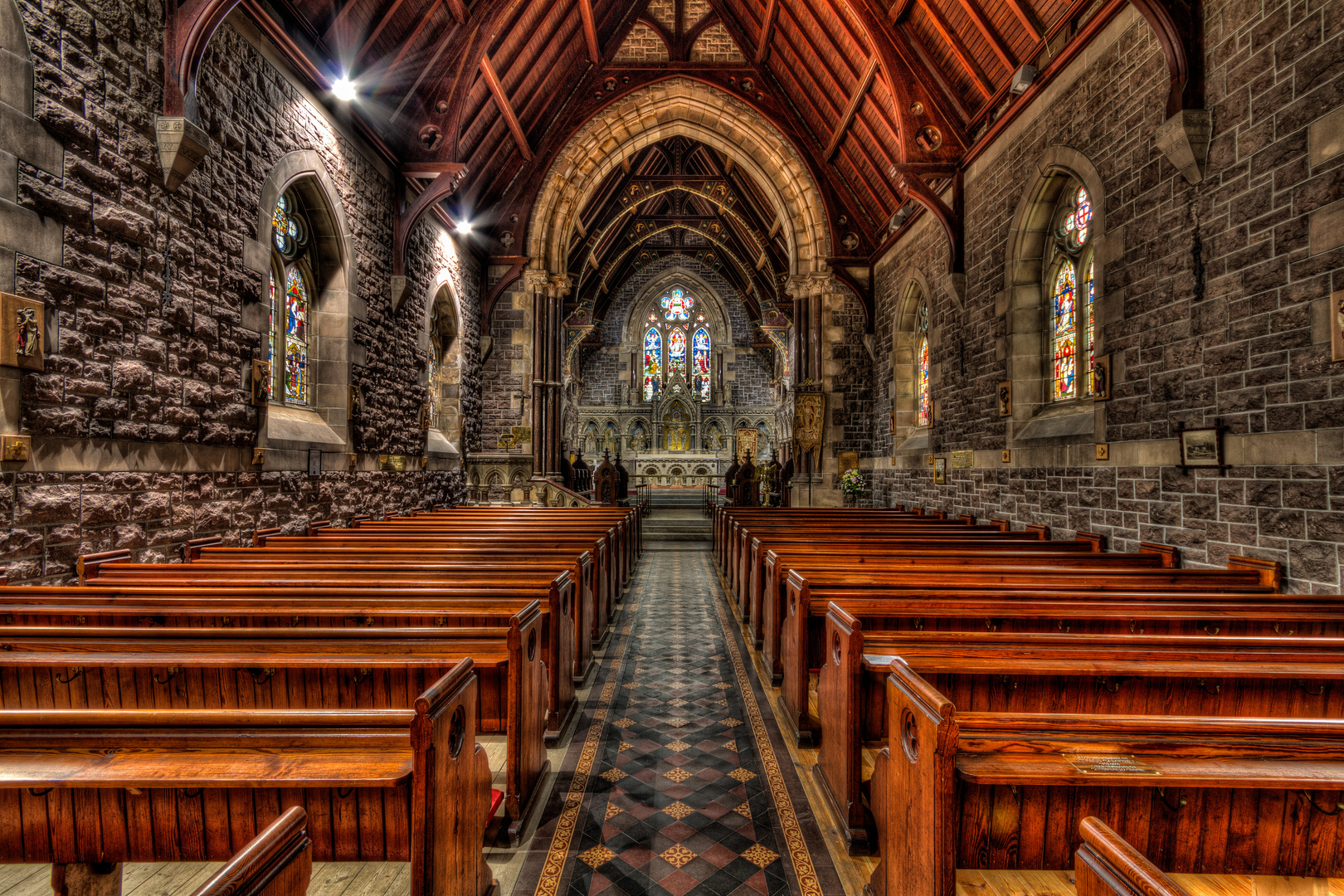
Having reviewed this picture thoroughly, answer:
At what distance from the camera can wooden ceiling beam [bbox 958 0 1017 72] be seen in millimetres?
7406

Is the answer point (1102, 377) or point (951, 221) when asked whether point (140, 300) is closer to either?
point (1102, 377)

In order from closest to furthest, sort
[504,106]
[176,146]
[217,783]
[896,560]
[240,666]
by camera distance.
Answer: [217,783] < [240,666] < [176,146] < [896,560] < [504,106]

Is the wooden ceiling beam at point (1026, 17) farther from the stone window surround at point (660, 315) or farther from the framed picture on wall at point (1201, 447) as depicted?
the stone window surround at point (660, 315)

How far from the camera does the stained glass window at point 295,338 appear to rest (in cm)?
738

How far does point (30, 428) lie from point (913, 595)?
536cm

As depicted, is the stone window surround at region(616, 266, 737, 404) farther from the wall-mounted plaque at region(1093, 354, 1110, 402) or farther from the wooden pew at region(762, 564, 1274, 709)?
the wooden pew at region(762, 564, 1274, 709)

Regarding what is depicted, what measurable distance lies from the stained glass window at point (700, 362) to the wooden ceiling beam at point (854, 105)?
48.7ft

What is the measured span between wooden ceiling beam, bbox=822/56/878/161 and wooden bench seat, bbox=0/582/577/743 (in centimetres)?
922

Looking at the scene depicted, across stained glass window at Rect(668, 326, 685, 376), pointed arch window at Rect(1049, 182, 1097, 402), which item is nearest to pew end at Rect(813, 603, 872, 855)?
pointed arch window at Rect(1049, 182, 1097, 402)

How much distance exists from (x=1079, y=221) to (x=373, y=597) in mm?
7754

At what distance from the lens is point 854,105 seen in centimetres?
1034

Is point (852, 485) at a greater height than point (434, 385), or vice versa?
point (434, 385)

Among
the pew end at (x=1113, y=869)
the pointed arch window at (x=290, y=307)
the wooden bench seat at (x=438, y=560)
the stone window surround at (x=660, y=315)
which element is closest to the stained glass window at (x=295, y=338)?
the pointed arch window at (x=290, y=307)

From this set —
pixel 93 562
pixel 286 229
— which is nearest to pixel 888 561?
pixel 93 562
